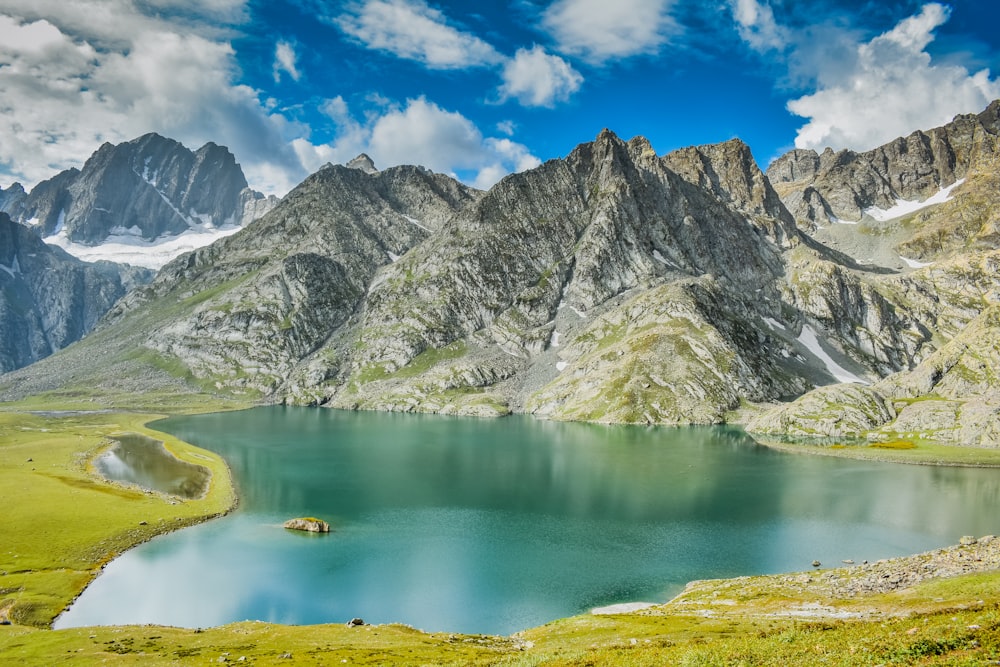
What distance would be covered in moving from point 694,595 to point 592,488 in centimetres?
5022

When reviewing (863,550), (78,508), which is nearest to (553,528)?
(863,550)

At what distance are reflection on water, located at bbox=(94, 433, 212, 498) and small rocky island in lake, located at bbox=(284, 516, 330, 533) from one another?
2564 cm

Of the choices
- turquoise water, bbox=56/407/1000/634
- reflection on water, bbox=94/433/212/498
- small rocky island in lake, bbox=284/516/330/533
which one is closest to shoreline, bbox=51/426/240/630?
reflection on water, bbox=94/433/212/498

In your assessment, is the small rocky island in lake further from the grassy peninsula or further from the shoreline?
the grassy peninsula

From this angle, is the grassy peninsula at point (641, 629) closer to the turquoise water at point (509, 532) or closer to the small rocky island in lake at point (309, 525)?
the turquoise water at point (509, 532)

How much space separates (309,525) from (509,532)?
2651 centimetres

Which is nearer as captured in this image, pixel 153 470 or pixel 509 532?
pixel 509 532

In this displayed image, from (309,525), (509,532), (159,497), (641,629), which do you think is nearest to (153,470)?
(159,497)

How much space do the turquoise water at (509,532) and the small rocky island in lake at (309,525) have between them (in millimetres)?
1991

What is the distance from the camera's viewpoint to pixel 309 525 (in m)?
77.0

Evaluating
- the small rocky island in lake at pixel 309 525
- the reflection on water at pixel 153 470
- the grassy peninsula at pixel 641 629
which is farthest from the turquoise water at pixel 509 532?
the reflection on water at pixel 153 470

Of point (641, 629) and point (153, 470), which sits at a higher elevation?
point (641, 629)

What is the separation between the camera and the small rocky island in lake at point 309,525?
3012 inches

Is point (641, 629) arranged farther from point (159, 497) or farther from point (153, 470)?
point (153, 470)
